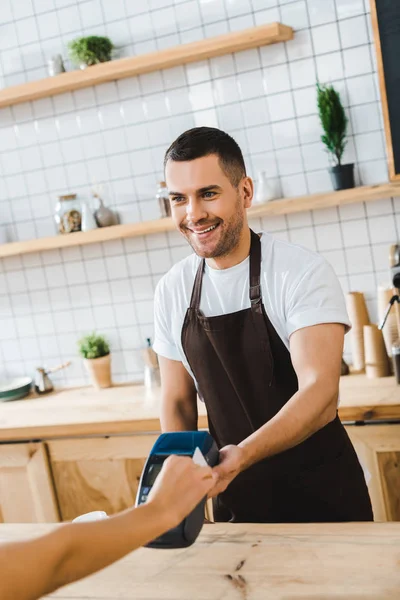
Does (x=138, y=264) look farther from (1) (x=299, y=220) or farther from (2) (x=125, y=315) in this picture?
(1) (x=299, y=220)

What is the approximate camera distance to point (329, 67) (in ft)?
9.20

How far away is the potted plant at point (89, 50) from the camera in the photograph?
9.62 feet

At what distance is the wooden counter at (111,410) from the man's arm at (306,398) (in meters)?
0.73

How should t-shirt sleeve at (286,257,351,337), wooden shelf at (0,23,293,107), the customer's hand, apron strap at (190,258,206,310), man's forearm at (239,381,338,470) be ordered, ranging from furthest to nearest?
wooden shelf at (0,23,293,107) < apron strap at (190,258,206,310) < t-shirt sleeve at (286,257,351,337) < man's forearm at (239,381,338,470) < the customer's hand

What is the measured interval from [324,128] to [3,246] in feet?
5.25

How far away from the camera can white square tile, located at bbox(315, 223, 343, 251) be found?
293 centimetres

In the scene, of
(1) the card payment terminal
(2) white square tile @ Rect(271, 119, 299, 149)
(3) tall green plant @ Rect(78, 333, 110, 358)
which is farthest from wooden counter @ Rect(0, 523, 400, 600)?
(2) white square tile @ Rect(271, 119, 299, 149)

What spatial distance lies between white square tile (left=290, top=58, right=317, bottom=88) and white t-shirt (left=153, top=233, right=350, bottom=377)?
46.8 inches

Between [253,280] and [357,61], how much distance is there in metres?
1.38

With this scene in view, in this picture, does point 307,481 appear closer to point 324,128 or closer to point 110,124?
point 324,128

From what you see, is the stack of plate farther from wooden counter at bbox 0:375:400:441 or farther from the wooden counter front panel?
the wooden counter front panel

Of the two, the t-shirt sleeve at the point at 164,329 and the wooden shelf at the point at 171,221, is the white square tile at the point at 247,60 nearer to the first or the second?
the wooden shelf at the point at 171,221

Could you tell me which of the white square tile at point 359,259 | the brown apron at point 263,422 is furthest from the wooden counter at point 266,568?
the white square tile at point 359,259

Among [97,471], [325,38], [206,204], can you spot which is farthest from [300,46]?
[97,471]
